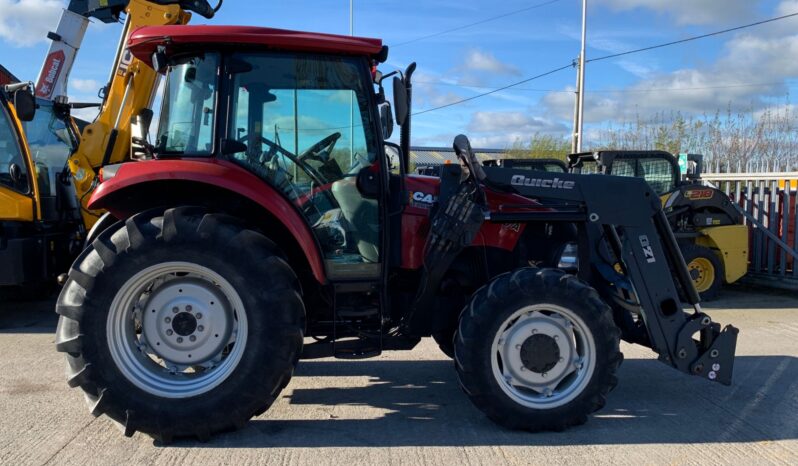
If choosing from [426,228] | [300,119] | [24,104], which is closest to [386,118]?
[300,119]

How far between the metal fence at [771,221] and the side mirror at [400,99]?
6988 mm

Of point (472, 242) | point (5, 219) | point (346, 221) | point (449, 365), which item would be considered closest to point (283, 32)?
point (346, 221)

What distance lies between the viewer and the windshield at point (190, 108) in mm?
3594

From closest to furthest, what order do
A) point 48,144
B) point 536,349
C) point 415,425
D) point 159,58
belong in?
point 159,58, point 536,349, point 415,425, point 48,144

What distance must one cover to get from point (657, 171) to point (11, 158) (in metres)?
8.49

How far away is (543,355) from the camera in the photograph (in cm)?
361

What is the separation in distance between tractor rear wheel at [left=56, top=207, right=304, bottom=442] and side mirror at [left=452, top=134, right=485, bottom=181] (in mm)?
1312

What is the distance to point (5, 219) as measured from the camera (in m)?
6.32

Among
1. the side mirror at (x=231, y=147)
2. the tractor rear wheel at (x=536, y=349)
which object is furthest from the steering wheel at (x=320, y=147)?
the tractor rear wheel at (x=536, y=349)

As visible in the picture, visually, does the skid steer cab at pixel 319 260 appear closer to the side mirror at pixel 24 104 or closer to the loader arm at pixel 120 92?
the side mirror at pixel 24 104

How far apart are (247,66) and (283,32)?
0.98 feet

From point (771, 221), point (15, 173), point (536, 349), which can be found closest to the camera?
point (536, 349)

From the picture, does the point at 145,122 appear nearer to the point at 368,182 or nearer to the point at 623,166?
the point at 368,182

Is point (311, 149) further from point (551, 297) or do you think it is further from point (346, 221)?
point (551, 297)
